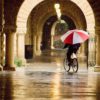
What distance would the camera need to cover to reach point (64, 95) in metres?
11.0

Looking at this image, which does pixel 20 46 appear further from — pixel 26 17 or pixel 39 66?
pixel 39 66

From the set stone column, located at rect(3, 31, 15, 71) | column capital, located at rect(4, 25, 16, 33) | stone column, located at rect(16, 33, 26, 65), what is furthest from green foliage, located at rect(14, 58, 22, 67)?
column capital, located at rect(4, 25, 16, 33)

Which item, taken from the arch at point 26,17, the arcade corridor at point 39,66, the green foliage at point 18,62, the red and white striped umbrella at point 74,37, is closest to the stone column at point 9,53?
the arcade corridor at point 39,66

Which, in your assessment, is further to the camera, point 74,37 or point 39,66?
point 39,66

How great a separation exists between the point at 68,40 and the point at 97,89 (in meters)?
7.57

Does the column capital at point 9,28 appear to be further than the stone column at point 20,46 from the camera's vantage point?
No

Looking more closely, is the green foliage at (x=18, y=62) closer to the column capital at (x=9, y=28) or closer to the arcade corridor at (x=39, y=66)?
the arcade corridor at (x=39, y=66)

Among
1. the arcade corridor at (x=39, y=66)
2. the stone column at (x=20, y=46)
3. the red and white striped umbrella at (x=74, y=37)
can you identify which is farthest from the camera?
the stone column at (x=20, y=46)

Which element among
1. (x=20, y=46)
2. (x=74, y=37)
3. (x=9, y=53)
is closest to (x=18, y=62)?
(x=20, y=46)

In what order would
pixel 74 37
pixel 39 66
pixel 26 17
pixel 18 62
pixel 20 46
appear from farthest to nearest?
1. pixel 20 46
2. pixel 26 17
3. pixel 39 66
4. pixel 18 62
5. pixel 74 37

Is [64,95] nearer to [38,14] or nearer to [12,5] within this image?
[12,5]

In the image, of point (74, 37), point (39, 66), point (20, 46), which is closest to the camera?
point (74, 37)

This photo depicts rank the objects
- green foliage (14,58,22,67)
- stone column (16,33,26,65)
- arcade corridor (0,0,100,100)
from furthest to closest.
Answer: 1. stone column (16,33,26,65)
2. green foliage (14,58,22,67)
3. arcade corridor (0,0,100,100)

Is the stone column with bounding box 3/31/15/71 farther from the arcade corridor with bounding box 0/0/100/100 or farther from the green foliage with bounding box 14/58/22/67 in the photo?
the green foliage with bounding box 14/58/22/67
